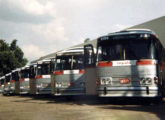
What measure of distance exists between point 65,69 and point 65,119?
23.3 ft

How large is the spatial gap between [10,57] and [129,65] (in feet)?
133

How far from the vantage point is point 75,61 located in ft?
48.4

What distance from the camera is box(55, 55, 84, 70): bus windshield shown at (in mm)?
14711

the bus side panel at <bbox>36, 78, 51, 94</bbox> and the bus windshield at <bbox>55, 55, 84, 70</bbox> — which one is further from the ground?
the bus windshield at <bbox>55, 55, 84, 70</bbox>

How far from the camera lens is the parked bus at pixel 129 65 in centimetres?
1079

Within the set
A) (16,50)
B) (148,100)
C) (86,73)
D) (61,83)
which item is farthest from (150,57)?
(16,50)

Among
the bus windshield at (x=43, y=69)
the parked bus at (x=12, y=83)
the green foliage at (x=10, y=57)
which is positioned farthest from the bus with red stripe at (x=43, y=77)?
the green foliage at (x=10, y=57)

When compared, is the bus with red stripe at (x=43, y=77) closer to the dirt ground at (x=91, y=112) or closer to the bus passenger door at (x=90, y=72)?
the dirt ground at (x=91, y=112)

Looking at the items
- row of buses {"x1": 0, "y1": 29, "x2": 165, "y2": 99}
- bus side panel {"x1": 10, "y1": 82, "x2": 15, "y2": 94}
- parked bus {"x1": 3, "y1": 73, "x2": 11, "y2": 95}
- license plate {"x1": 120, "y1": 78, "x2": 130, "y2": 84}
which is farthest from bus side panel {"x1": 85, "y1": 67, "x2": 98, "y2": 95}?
parked bus {"x1": 3, "y1": 73, "x2": 11, "y2": 95}

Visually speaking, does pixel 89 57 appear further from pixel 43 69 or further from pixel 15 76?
pixel 15 76

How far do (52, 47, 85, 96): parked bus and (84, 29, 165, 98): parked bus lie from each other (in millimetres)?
2820

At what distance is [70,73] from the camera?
1459 centimetres

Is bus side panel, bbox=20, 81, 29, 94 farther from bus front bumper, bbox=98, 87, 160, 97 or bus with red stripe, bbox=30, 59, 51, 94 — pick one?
bus front bumper, bbox=98, 87, 160, 97

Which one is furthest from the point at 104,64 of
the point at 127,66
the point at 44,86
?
the point at 44,86
